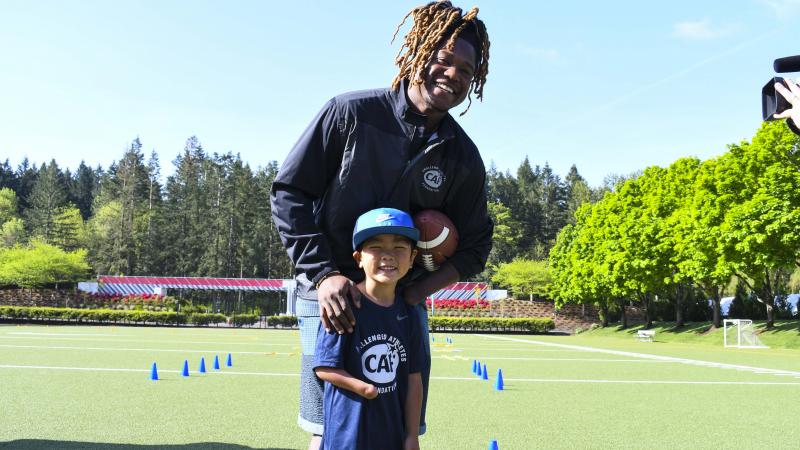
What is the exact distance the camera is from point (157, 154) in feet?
337

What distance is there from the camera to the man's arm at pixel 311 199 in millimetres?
2562

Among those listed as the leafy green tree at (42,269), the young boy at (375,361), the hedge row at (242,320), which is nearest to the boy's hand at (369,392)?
the young boy at (375,361)

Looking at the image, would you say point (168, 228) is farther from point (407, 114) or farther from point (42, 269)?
point (407, 114)

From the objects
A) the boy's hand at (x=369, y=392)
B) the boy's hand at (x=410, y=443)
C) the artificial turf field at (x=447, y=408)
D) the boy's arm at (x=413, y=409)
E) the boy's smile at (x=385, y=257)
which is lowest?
the artificial turf field at (x=447, y=408)

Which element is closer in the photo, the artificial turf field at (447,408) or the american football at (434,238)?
the american football at (434,238)

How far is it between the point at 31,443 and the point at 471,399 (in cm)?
554

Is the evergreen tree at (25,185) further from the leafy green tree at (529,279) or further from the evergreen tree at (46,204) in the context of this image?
the leafy green tree at (529,279)

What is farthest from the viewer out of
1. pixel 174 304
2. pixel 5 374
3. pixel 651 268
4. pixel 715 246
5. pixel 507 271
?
pixel 507 271

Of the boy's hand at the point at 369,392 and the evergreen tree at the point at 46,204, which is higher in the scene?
the evergreen tree at the point at 46,204

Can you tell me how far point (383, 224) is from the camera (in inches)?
99.0

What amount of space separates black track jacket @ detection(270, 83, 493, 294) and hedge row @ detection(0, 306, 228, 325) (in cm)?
4507

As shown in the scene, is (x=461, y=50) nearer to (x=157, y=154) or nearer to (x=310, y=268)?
(x=310, y=268)

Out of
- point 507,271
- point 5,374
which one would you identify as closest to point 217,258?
point 507,271

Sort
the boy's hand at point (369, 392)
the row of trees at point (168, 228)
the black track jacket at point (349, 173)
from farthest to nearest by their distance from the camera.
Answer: the row of trees at point (168, 228) < the black track jacket at point (349, 173) < the boy's hand at point (369, 392)
